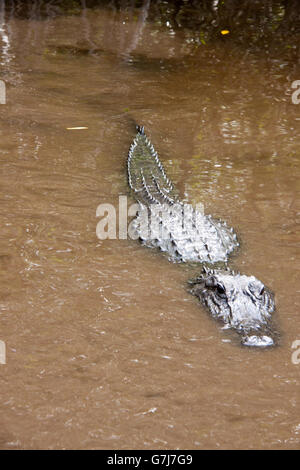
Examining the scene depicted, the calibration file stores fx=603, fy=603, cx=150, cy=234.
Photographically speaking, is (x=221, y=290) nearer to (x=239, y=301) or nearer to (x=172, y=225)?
(x=239, y=301)

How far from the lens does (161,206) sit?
18.5 ft

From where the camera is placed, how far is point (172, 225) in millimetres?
5340

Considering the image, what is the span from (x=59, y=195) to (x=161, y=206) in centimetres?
97

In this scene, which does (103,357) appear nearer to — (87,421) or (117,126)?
(87,421)

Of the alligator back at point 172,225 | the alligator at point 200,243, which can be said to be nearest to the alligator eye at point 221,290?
the alligator at point 200,243

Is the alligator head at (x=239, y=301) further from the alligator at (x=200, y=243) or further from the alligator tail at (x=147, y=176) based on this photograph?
the alligator tail at (x=147, y=176)

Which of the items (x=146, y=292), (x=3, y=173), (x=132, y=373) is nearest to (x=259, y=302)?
(x=146, y=292)

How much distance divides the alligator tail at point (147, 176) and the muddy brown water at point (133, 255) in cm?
16

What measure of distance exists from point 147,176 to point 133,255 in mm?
1406

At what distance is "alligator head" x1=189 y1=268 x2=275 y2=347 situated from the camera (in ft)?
13.0

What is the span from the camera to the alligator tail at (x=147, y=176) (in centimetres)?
582

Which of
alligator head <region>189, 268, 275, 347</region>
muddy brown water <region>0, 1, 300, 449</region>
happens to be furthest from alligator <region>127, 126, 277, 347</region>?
muddy brown water <region>0, 1, 300, 449</region>

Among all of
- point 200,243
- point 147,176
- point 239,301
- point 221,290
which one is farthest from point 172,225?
point 239,301

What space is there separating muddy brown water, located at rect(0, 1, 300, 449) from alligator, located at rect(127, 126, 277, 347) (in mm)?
117
